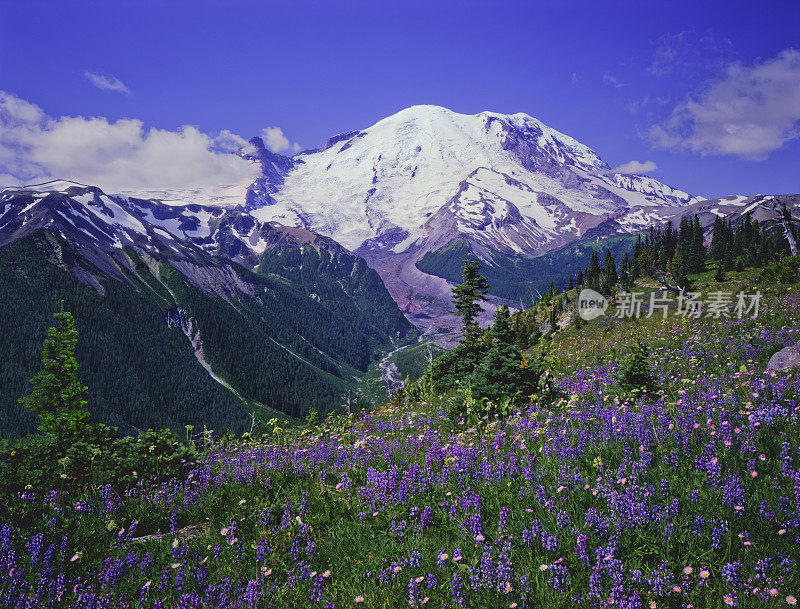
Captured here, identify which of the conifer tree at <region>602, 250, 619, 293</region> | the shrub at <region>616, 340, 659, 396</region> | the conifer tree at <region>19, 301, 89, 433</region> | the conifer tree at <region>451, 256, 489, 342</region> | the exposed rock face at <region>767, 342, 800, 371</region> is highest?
the conifer tree at <region>602, 250, 619, 293</region>

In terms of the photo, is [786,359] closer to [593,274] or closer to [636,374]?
[636,374]

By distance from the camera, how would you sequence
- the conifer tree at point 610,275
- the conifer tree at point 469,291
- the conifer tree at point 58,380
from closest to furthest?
the conifer tree at point 58,380 → the conifer tree at point 469,291 → the conifer tree at point 610,275

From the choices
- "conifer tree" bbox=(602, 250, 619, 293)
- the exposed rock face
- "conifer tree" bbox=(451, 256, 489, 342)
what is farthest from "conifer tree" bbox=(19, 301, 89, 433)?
"conifer tree" bbox=(602, 250, 619, 293)

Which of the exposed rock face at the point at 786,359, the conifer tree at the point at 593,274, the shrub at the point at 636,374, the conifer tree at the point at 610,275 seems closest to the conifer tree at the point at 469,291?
the shrub at the point at 636,374

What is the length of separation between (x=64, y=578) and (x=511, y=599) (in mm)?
5307

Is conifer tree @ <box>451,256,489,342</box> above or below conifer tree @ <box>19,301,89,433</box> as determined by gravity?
above

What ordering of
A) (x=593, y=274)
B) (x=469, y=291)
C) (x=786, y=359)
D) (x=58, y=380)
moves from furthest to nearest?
(x=593, y=274), (x=469, y=291), (x=58, y=380), (x=786, y=359)

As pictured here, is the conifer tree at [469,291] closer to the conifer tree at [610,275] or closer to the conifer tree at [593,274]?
the conifer tree at [610,275]

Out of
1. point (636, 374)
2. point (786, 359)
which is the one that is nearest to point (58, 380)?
point (636, 374)

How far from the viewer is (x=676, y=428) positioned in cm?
652

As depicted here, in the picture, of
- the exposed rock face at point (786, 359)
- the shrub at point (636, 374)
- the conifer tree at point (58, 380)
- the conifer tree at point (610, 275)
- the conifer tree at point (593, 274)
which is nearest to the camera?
the exposed rock face at point (786, 359)

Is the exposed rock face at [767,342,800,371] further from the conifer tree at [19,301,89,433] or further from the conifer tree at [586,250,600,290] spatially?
the conifer tree at [586,250,600,290]

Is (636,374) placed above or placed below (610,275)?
below

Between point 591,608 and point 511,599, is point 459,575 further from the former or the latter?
point 591,608
